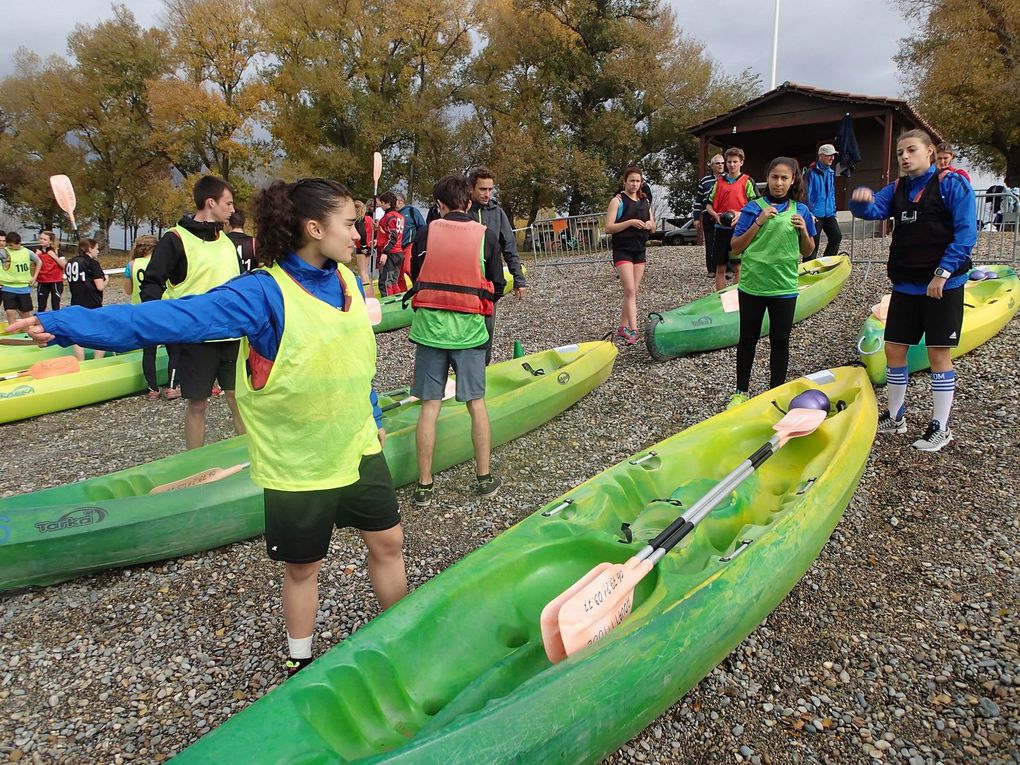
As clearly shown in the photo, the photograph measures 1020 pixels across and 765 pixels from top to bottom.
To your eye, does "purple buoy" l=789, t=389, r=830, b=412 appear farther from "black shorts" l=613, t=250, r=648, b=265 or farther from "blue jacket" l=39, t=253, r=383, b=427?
"blue jacket" l=39, t=253, r=383, b=427

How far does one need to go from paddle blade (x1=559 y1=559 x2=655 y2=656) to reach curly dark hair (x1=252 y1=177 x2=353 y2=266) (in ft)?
4.65

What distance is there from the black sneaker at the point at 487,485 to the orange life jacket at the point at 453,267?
1067 mm

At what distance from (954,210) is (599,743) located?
354 centimetres

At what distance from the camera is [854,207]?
160 inches

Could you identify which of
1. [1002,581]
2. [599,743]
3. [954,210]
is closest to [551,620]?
[599,743]

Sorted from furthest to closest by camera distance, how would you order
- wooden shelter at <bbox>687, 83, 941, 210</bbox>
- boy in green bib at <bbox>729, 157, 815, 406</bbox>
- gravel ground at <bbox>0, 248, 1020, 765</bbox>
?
wooden shelter at <bbox>687, 83, 941, 210</bbox>
boy in green bib at <bbox>729, 157, 815, 406</bbox>
gravel ground at <bbox>0, 248, 1020, 765</bbox>

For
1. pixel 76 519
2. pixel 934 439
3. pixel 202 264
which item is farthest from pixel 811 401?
pixel 76 519

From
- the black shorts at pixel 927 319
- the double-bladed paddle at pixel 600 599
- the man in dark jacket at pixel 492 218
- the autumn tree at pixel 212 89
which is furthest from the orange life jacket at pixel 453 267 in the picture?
the autumn tree at pixel 212 89

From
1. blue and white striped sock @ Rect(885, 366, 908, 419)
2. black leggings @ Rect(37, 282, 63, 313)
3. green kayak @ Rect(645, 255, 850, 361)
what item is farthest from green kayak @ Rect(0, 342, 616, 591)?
black leggings @ Rect(37, 282, 63, 313)

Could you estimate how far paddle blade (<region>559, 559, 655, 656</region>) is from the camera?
2064 mm

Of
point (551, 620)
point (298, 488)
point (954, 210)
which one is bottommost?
point (551, 620)

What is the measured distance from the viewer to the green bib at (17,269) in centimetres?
905

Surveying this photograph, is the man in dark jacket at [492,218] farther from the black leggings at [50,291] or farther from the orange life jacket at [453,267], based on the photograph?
the black leggings at [50,291]

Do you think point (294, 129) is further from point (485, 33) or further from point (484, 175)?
point (484, 175)
